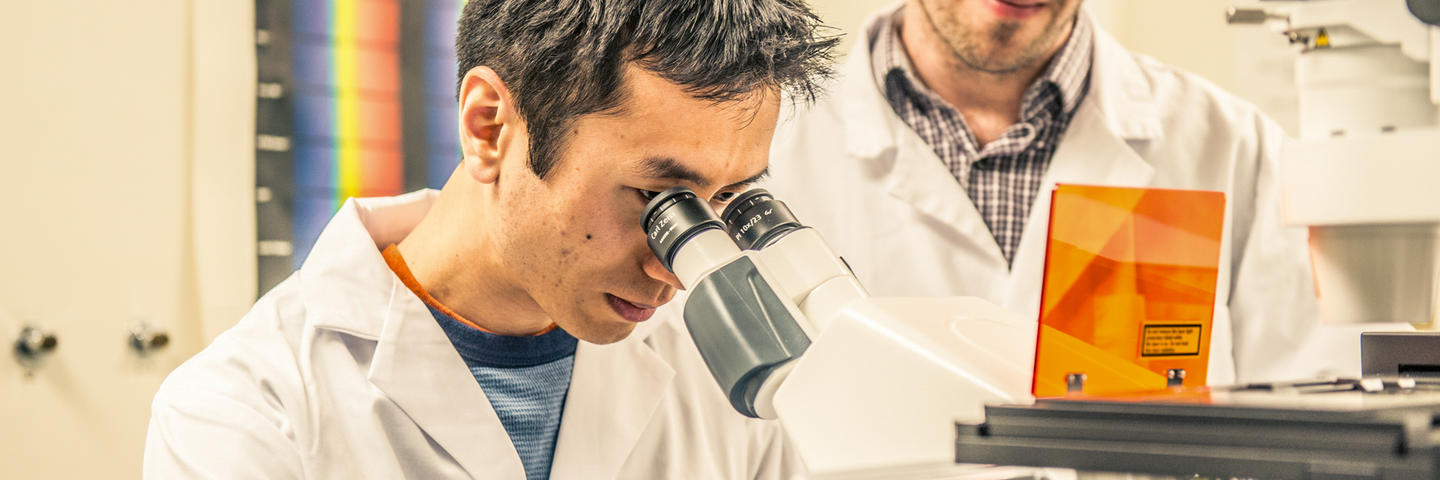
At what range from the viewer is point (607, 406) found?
51.1 inches

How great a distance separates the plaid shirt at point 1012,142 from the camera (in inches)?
72.8

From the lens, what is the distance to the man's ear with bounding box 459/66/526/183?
113 centimetres

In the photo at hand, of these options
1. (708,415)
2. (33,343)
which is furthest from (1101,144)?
(33,343)

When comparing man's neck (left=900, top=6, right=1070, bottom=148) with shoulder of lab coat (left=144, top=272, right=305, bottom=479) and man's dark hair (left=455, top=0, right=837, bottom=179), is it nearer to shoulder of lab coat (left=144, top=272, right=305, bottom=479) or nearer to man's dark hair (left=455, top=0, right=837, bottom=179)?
man's dark hair (left=455, top=0, right=837, bottom=179)

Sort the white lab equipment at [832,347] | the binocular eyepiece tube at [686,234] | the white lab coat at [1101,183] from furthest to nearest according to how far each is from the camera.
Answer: the white lab coat at [1101,183] → the binocular eyepiece tube at [686,234] → the white lab equipment at [832,347]

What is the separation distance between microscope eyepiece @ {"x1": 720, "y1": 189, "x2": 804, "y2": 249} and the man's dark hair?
0.41 ft

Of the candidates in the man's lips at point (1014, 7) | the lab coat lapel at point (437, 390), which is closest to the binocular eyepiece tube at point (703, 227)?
the lab coat lapel at point (437, 390)

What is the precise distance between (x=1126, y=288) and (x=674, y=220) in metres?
0.37

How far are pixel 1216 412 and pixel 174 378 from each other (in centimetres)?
99

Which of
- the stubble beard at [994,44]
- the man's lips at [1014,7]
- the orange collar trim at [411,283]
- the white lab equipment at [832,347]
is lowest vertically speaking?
the orange collar trim at [411,283]

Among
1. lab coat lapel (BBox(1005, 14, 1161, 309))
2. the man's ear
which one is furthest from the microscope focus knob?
lab coat lapel (BBox(1005, 14, 1161, 309))

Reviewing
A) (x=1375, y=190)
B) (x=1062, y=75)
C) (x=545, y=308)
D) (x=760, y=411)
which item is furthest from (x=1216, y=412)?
(x=1062, y=75)

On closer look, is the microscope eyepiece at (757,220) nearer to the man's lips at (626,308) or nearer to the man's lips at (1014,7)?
the man's lips at (626,308)

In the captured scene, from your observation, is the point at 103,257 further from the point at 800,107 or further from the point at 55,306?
the point at 800,107
